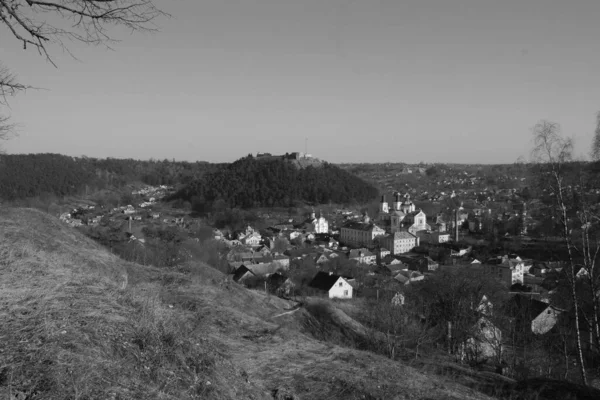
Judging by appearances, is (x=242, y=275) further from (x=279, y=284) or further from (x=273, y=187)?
(x=273, y=187)

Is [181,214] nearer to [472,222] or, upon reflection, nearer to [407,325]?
[472,222]

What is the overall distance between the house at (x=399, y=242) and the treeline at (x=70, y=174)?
35.5 m

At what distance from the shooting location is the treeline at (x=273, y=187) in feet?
250

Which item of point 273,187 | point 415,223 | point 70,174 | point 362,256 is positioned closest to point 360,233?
point 415,223

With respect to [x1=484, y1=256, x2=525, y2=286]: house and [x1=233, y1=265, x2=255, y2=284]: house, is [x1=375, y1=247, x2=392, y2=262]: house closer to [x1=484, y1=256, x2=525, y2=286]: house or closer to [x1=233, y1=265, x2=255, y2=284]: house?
[x1=484, y1=256, x2=525, y2=286]: house

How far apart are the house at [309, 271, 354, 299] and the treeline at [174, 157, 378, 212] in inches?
2042

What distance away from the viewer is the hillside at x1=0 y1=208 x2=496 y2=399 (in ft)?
8.36

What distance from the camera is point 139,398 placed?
2570 millimetres

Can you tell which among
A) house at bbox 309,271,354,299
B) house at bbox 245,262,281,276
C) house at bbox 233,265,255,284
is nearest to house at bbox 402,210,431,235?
house at bbox 245,262,281,276

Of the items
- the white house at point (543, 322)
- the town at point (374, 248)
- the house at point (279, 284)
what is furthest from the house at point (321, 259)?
the white house at point (543, 322)

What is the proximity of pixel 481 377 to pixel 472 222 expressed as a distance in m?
55.9

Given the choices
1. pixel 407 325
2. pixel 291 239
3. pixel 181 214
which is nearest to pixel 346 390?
pixel 407 325

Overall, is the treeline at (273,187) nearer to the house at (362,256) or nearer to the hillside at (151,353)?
the house at (362,256)

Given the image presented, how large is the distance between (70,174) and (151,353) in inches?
3371
